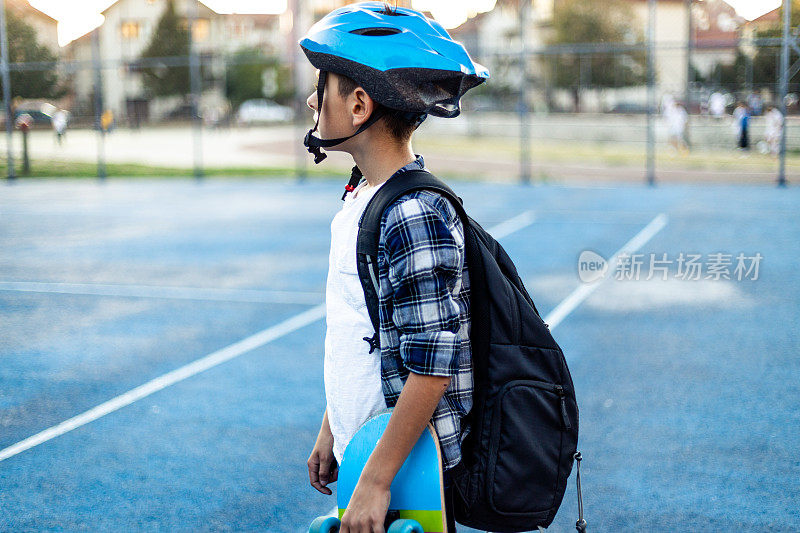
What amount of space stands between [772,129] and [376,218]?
2295 cm

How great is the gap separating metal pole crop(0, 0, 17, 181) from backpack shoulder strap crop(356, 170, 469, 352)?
22.8 metres

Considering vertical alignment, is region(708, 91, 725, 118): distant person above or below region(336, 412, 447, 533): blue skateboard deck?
above

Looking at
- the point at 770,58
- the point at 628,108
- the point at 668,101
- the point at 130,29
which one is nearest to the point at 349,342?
the point at 770,58

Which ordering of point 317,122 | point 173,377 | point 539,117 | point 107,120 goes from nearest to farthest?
point 317,122 < point 173,377 < point 107,120 < point 539,117

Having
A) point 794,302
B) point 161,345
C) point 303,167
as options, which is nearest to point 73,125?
point 303,167

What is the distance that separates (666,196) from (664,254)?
7323 millimetres

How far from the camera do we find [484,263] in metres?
1.84

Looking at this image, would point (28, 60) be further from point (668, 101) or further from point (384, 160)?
point (384, 160)

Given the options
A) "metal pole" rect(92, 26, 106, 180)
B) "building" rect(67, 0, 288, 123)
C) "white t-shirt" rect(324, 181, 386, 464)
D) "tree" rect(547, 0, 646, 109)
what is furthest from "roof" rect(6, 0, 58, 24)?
"white t-shirt" rect(324, 181, 386, 464)

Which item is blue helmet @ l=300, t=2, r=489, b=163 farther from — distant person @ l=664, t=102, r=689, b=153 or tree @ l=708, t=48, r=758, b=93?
distant person @ l=664, t=102, r=689, b=153

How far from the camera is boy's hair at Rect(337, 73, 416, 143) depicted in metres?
1.87

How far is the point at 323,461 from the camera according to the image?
219cm

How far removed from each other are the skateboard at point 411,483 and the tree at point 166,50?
23171mm

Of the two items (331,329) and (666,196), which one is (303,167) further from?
(331,329)
